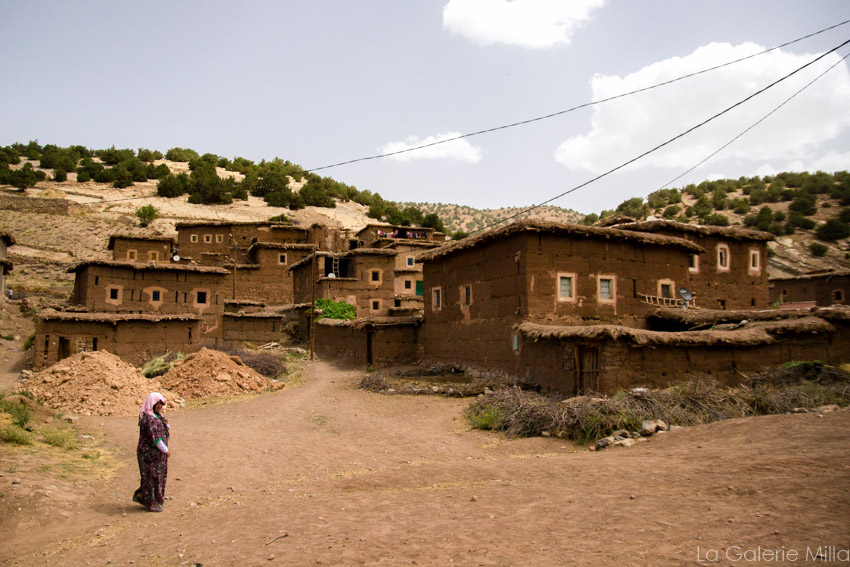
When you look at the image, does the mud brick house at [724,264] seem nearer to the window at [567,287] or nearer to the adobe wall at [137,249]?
the window at [567,287]

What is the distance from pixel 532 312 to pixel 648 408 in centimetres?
648

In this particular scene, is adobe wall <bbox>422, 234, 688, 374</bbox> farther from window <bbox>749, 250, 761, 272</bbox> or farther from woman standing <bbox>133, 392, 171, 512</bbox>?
woman standing <bbox>133, 392, 171, 512</bbox>

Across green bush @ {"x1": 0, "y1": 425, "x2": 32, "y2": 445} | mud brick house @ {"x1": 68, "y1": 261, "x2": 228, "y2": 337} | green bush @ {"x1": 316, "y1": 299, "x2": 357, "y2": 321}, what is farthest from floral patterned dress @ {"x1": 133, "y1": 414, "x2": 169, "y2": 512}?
green bush @ {"x1": 316, "y1": 299, "x2": 357, "y2": 321}

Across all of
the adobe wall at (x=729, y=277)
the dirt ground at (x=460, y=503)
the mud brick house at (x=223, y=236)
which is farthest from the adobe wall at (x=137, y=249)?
the adobe wall at (x=729, y=277)

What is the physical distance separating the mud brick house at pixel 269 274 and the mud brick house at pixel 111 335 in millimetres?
15388

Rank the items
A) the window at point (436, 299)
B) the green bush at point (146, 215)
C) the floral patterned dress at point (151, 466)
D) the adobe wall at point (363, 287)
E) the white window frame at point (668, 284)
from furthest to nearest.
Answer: the green bush at point (146, 215), the adobe wall at point (363, 287), the window at point (436, 299), the white window frame at point (668, 284), the floral patterned dress at point (151, 466)

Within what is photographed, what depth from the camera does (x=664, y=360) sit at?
15.0 metres

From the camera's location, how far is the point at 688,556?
4.91 m

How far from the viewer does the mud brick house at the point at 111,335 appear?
22531 mm

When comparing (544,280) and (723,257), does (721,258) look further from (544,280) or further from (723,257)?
(544,280)

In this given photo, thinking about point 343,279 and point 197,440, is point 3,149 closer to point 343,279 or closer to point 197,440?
point 343,279


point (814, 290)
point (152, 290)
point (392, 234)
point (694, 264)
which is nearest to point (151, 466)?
point (152, 290)

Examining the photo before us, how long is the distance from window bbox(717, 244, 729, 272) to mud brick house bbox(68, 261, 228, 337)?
25095 mm

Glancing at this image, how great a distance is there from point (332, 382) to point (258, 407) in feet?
17.1
